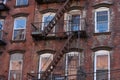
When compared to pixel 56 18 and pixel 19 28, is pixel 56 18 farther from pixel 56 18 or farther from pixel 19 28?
pixel 19 28

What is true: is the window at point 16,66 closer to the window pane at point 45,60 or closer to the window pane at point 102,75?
the window pane at point 45,60

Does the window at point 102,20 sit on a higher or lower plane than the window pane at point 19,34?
higher

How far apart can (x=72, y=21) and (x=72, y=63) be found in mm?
3336

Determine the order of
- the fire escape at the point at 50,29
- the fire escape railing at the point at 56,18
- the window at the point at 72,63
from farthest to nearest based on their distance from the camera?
the fire escape railing at the point at 56,18 < the window at the point at 72,63 < the fire escape at the point at 50,29

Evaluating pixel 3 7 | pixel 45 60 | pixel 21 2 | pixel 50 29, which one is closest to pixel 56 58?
pixel 45 60

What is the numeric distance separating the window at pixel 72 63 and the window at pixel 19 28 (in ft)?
14.0

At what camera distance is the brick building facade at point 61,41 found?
2434cm

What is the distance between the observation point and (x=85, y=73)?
78.0ft

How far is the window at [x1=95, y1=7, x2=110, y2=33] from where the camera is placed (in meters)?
25.5

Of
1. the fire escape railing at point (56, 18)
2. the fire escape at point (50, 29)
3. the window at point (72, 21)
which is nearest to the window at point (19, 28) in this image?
the fire escape at point (50, 29)

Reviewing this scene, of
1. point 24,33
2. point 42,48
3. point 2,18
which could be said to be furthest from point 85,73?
point 2,18

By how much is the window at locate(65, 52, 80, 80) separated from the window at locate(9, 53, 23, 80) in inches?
143

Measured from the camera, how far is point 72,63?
2495cm

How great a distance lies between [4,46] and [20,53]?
1492 mm
